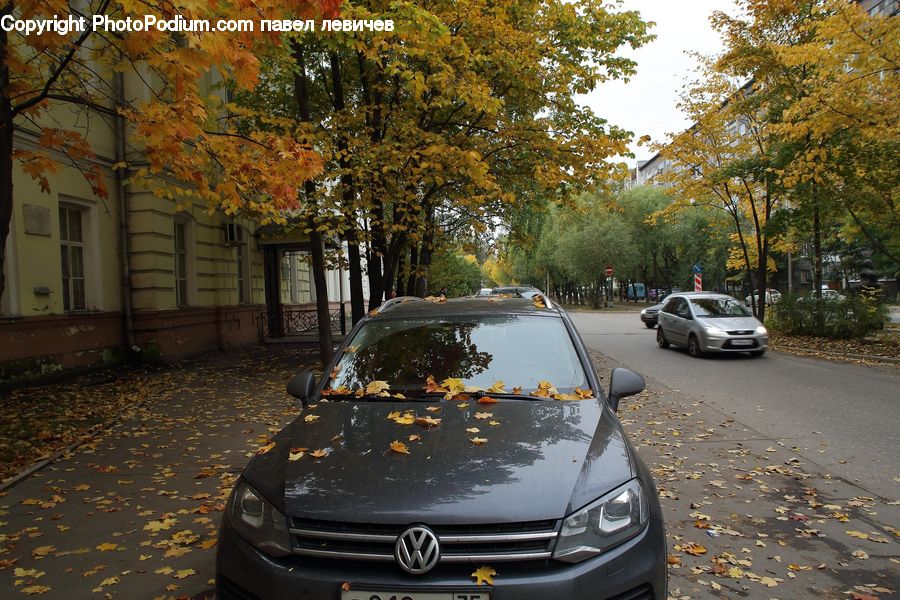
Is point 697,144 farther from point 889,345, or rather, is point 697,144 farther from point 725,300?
point 889,345

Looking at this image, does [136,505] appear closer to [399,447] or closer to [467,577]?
[399,447]

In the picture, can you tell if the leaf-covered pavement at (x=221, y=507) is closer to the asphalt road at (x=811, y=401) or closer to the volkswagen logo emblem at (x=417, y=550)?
the asphalt road at (x=811, y=401)

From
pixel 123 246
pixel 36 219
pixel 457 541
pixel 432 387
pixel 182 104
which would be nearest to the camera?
pixel 457 541

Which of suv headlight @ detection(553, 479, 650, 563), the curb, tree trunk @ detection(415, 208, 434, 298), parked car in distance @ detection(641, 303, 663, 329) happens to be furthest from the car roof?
parked car in distance @ detection(641, 303, 663, 329)

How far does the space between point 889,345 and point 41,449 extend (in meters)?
17.4

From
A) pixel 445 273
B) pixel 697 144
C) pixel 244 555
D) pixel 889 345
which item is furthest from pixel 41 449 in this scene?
pixel 445 273

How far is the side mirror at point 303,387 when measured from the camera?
362cm

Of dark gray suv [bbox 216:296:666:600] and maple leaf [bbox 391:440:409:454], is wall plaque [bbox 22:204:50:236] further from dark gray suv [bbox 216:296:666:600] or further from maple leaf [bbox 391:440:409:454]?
maple leaf [bbox 391:440:409:454]

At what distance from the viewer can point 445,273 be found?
30.9 m

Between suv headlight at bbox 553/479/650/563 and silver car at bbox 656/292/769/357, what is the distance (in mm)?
13301

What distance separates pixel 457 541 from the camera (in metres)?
2.14

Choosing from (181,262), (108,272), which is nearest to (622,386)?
(108,272)

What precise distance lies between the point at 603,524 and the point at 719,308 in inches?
584

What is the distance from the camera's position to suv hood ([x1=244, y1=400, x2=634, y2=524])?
2234 millimetres
